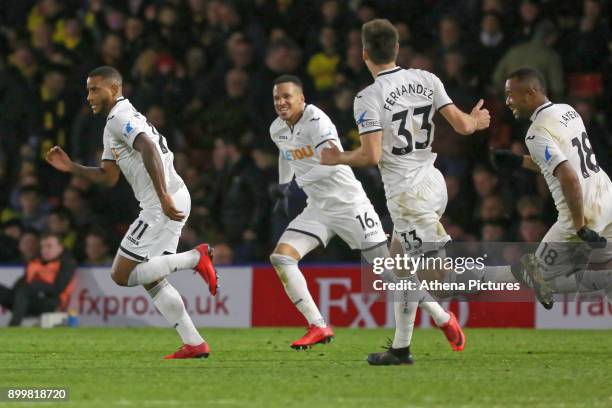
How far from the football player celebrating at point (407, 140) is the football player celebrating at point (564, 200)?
0.43 m

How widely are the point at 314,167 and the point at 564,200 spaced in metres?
2.43

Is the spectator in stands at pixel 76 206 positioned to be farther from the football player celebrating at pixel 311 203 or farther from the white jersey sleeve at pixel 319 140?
the white jersey sleeve at pixel 319 140

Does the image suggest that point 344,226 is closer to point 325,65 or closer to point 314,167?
point 314,167

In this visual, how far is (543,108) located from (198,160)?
8.28 metres

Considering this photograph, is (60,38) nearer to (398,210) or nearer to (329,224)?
(329,224)

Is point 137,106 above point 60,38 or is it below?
below

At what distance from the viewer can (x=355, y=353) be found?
11008mm

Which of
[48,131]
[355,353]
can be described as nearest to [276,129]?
[355,353]

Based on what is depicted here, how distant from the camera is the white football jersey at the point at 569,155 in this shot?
371 inches

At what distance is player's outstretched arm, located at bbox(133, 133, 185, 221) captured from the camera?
9.77 metres

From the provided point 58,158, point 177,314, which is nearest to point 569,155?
point 177,314

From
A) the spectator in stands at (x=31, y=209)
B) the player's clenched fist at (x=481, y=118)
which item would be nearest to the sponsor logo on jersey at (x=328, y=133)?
the player's clenched fist at (x=481, y=118)

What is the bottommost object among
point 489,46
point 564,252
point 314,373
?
point 314,373

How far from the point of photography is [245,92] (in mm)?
16828
